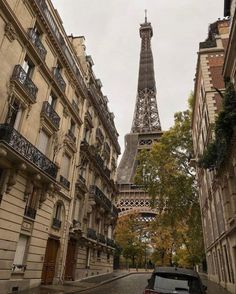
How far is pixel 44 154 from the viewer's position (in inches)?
650

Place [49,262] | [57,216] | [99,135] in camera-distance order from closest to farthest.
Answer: [49,262] → [57,216] → [99,135]

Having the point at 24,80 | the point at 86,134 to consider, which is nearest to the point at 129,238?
the point at 86,134

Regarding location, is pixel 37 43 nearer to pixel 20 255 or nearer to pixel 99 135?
pixel 20 255

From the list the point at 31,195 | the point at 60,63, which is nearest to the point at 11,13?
the point at 60,63

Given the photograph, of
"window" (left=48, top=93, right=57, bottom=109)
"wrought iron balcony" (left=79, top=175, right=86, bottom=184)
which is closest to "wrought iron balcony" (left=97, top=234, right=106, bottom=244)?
"wrought iron balcony" (left=79, top=175, right=86, bottom=184)

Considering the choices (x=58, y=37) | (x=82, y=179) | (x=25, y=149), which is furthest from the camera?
(x=82, y=179)

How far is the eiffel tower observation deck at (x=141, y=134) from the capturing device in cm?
6131

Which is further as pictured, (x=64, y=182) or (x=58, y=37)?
(x=58, y=37)

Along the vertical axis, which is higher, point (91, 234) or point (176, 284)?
point (91, 234)

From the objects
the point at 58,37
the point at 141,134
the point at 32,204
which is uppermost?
the point at 141,134

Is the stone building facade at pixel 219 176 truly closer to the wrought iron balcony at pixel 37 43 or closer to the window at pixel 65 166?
the window at pixel 65 166

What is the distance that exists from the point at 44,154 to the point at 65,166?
3509mm

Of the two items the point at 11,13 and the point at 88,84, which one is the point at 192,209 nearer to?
the point at 88,84

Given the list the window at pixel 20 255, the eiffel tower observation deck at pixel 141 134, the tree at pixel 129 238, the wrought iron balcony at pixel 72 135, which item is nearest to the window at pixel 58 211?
the window at pixel 20 255
